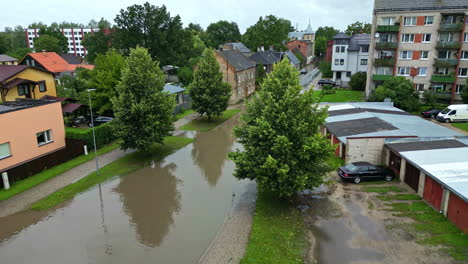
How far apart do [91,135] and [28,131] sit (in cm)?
558

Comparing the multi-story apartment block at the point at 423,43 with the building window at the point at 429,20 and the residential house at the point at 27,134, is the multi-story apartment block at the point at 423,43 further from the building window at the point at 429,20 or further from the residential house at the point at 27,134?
the residential house at the point at 27,134

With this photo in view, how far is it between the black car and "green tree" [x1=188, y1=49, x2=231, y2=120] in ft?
67.0

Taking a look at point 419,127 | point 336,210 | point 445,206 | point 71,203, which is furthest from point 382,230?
point 71,203

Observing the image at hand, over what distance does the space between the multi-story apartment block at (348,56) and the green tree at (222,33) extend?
59.9 metres

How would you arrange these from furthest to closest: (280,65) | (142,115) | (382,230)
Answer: (142,115), (280,65), (382,230)

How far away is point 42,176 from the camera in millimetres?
23328

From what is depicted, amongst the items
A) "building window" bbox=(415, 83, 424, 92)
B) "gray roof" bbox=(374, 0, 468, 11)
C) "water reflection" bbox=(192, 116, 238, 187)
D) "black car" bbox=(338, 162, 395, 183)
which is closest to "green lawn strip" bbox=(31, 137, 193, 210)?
"water reflection" bbox=(192, 116, 238, 187)

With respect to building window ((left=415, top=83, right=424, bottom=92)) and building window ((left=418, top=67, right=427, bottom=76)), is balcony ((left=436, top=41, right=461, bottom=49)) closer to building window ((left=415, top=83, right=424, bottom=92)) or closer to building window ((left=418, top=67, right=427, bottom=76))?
building window ((left=418, top=67, right=427, bottom=76))

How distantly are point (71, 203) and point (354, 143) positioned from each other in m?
19.7

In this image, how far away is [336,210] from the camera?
1817 cm

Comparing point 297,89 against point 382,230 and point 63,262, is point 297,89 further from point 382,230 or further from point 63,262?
point 63,262

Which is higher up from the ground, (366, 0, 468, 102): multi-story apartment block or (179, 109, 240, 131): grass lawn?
(366, 0, 468, 102): multi-story apartment block

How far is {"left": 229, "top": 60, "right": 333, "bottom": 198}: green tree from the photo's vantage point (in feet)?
55.1

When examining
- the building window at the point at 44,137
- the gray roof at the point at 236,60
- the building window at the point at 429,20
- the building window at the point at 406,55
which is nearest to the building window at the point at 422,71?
the building window at the point at 406,55
